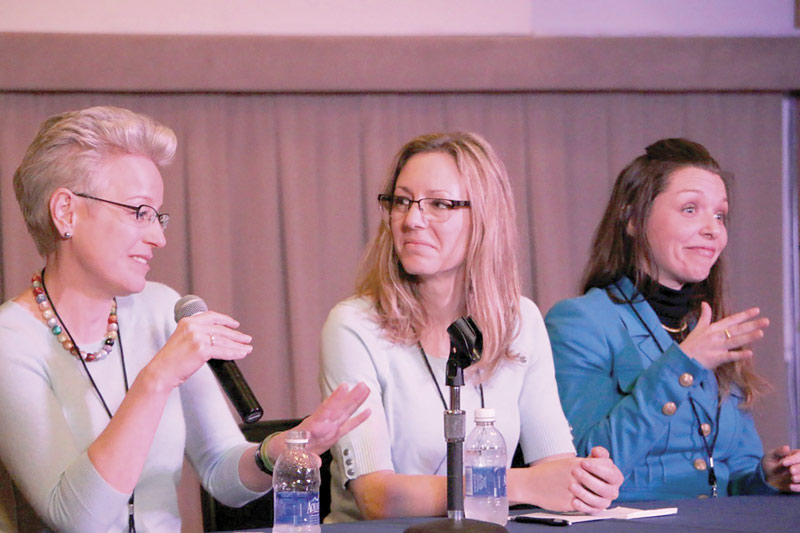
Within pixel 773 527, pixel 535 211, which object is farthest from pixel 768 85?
pixel 773 527

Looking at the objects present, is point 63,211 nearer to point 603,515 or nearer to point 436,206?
point 436,206

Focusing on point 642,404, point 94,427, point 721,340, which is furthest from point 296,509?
point 721,340

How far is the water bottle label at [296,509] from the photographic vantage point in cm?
165

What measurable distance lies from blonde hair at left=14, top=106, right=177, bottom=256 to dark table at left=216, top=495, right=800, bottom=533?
2.93ft

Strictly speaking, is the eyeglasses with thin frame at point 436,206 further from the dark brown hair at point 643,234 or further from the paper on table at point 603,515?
the paper on table at point 603,515

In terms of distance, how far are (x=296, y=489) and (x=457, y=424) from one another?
34 centimetres

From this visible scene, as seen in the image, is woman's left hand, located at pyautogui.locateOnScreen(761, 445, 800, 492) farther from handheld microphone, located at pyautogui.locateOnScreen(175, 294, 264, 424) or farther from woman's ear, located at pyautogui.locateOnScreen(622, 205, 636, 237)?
handheld microphone, located at pyautogui.locateOnScreen(175, 294, 264, 424)

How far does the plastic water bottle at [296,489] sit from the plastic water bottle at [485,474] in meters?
0.31

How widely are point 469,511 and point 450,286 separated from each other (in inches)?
27.6

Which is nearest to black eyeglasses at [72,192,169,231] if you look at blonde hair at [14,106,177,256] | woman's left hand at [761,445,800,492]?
blonde hair at [14,106,177,256]

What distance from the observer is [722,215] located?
8.81 ft

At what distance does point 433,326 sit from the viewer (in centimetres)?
232

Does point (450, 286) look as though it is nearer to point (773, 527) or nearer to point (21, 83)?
point (773, 527)

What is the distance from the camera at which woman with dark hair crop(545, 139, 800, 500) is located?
7.50ft
